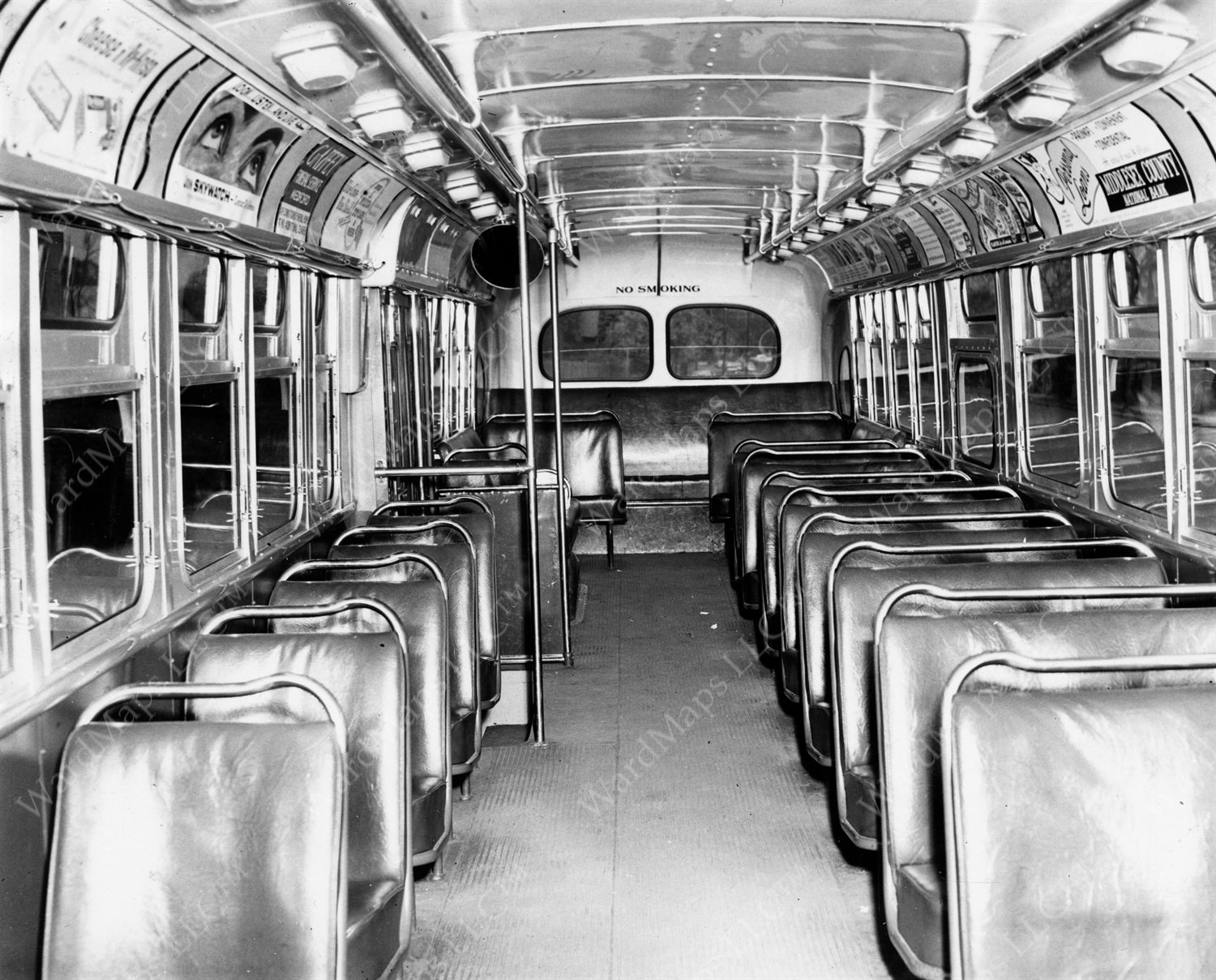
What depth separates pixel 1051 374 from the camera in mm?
6188

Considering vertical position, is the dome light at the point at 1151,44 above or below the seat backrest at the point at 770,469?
above

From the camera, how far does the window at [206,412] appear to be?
4.30 m

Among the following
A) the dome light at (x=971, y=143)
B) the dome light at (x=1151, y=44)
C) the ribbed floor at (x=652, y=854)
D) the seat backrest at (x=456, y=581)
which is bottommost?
the ribbed floor at (x=652, y=854)

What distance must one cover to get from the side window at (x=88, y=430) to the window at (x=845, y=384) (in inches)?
299

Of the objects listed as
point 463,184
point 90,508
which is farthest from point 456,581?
point 463,184

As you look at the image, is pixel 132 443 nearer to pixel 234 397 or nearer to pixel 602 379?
pixel 234 397

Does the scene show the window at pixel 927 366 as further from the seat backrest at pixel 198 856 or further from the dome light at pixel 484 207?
the seat backrest at pixel 198 856

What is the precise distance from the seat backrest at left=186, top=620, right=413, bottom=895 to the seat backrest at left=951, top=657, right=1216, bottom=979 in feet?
4.55

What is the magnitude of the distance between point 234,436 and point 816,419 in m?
6.41

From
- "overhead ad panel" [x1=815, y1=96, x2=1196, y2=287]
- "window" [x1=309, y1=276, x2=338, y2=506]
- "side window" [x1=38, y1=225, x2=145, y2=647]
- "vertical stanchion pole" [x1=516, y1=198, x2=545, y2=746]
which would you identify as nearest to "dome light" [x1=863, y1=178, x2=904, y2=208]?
"overhead ad panel" [x1=815, y1=96, x2=1196, y2=287]

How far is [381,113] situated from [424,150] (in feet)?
2.33

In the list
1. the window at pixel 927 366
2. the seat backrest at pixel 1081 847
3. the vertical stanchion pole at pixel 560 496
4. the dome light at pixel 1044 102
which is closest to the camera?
the seat backrest at pixel 1081 847

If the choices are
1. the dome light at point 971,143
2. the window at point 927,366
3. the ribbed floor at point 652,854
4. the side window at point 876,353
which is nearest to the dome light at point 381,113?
the dome light at point 971,143

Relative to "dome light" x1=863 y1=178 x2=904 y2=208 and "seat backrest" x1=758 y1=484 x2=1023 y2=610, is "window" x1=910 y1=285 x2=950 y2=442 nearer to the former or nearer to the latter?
"dome light" x1=863 y1=178 x2=904 y2=208
